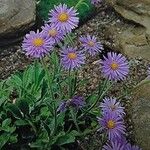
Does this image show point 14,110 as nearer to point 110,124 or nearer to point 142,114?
point 110,124

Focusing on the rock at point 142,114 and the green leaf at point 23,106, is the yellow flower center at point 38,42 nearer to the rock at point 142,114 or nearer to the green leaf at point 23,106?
the green leaf at point 23,106

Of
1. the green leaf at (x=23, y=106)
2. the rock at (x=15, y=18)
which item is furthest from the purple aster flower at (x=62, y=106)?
the rock at (x=15, y=18)

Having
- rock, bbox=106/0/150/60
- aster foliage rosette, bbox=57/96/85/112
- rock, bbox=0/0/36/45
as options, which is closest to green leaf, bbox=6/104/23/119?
aster foliage rosette, bbox=57/96/85/112

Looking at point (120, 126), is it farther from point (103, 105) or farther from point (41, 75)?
point (41, 75)

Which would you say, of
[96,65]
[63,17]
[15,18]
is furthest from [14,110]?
[15,18]

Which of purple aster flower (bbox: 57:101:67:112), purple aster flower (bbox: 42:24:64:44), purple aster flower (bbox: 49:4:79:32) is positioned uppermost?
purple aster flower (bbox: 49:4:79:32)

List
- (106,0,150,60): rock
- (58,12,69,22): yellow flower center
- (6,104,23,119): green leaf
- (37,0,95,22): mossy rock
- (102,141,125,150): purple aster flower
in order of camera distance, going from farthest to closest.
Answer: (37,0,95,22): mossy rock < (106,0,150,60): rock < (6,104,23,119): green leaf < (102,141,125,150): purple aster flower < (58,12,69,22): yellow flower center

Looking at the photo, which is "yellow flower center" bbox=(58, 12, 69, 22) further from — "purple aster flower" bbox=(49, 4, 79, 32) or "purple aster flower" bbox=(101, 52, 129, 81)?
"purple aster flower" bbox=(101, 52, 129, 81)
